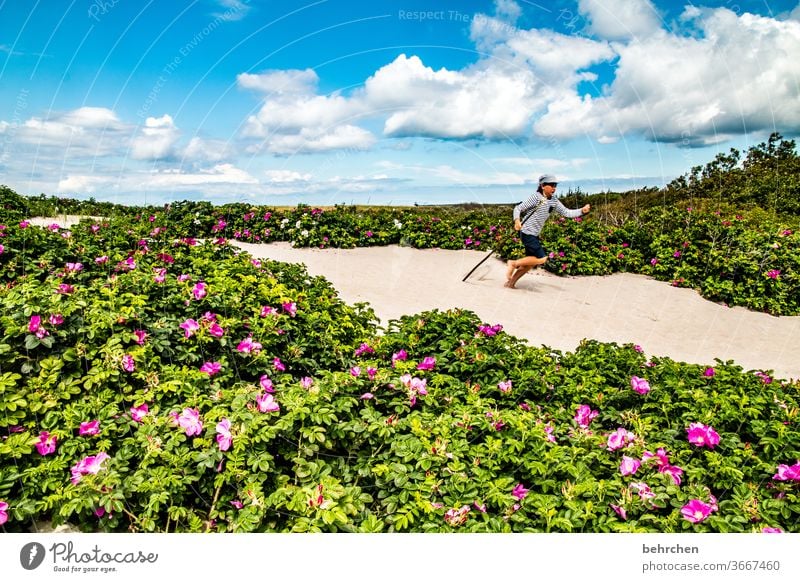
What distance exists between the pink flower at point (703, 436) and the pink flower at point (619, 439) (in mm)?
329

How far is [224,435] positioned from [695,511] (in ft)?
7.72

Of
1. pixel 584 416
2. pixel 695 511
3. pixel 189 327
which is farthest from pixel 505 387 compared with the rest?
pixel 189 327

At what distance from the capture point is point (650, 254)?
10.7m

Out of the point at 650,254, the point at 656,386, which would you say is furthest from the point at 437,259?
the point at 656,386

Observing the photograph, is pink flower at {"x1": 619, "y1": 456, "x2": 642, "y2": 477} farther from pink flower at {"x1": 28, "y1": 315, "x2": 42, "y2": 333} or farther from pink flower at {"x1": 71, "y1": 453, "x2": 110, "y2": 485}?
pink flower at {"x1": 28, "y1": 315, "x2": 42, "y2": 333}

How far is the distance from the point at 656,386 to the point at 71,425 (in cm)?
375

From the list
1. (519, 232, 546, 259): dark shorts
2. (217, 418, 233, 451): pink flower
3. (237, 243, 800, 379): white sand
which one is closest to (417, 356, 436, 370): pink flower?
(217, 418, 233, 451): pink flower

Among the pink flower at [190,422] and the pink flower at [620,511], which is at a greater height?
the pink flower at [190,422]

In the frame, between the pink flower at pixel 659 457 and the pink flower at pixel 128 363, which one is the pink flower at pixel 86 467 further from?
the pink flower at pixel 659 457

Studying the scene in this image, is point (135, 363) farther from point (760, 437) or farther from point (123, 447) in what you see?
point (760, 437)

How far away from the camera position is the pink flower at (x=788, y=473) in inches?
109

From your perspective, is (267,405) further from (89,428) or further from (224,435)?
(89,428)

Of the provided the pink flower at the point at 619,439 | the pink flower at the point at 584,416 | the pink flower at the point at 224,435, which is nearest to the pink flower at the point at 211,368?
the pink flower at the point at 224,435
